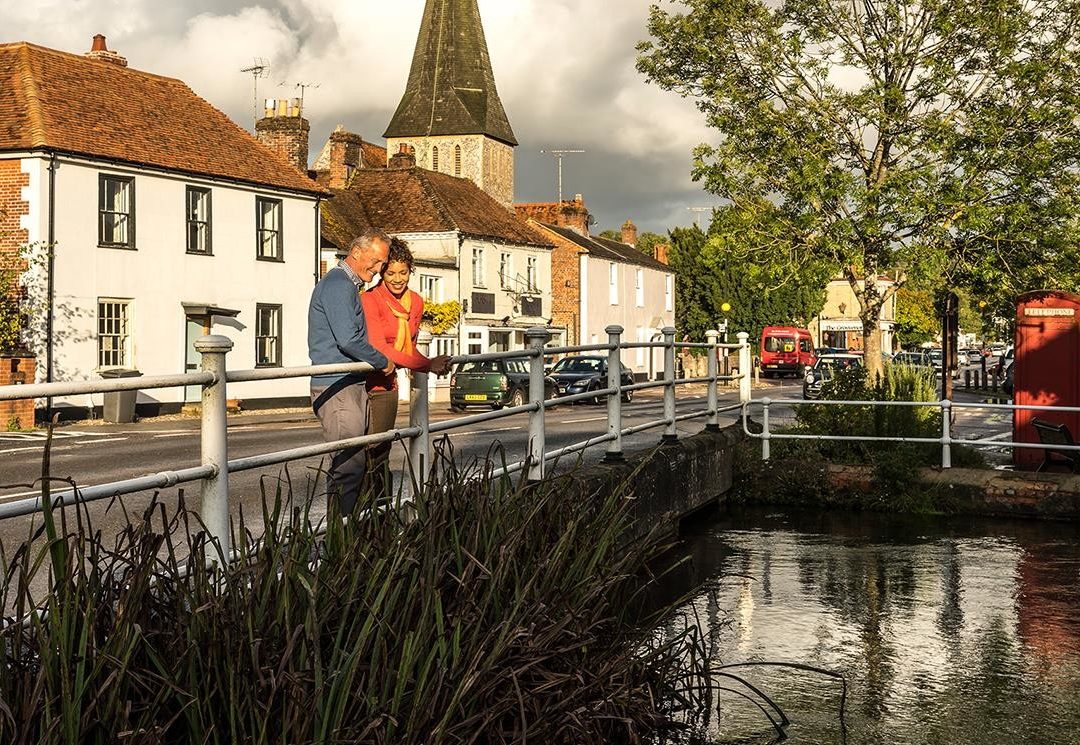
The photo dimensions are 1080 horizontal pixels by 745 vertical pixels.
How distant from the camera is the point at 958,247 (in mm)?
20312

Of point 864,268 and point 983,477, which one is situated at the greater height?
point 864,268

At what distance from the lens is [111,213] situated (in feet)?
104

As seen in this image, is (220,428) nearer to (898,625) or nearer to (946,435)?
(898,625)

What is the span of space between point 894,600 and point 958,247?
43.8 ft

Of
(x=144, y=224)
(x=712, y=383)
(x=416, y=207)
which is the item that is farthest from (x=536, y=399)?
(x=416, y=207)

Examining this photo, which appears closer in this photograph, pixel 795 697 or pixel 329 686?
pixel 329 686

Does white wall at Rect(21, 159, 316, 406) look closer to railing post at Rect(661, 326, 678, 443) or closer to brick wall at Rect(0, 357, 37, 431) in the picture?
brick wall at Rect(0, 357, 37, 431)

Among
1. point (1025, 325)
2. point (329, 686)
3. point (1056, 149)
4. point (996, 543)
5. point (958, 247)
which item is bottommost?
point (996, 543)

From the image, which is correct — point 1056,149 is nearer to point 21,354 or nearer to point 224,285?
point 21,354

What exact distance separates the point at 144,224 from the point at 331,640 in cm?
3065

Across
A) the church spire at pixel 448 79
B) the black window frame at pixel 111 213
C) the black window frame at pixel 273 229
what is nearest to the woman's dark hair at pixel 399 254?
the black window frame at pixel 111 213

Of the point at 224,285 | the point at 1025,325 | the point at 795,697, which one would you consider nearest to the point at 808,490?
the point at 1025,325

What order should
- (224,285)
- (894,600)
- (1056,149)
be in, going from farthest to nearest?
(224,285), (1056,149), (894,600)

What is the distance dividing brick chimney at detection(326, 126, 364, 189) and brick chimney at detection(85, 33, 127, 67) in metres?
16.1
